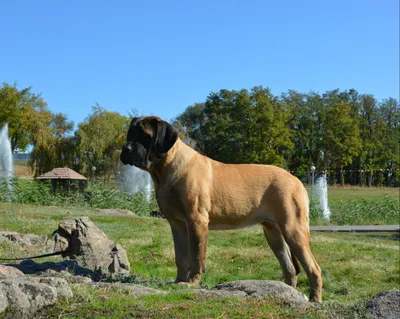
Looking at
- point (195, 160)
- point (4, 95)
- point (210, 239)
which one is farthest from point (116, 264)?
point (4, 95)

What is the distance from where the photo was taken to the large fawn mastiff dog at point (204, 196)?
6359mm

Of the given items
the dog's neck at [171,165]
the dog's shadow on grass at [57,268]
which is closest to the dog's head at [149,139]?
the dog's neck at [171,165]

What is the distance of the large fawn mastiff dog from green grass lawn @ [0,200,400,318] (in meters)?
0.58

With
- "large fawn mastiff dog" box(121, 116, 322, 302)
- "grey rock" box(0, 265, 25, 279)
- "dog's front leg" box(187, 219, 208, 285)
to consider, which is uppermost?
"large fawn mastiff dog" box(121, 116, 322, 302)

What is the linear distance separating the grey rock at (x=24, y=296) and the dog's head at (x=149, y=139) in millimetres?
1898

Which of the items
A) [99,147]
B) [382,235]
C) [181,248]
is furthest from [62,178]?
[181,248]

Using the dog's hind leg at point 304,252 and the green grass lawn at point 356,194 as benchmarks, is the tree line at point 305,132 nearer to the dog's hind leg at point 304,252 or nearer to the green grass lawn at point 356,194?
the green grass lawn at point 356,194

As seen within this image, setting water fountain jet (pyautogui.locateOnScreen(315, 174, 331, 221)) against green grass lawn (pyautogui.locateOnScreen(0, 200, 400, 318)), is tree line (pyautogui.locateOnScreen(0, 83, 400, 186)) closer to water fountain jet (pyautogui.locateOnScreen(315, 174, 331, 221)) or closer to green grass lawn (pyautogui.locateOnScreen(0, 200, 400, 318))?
water fountain jet (pyautogui.locateOnScreen(315, 174, 331, 221))

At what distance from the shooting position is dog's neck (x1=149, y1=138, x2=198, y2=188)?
6488mm

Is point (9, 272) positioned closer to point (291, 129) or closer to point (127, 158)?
point (127, 158)

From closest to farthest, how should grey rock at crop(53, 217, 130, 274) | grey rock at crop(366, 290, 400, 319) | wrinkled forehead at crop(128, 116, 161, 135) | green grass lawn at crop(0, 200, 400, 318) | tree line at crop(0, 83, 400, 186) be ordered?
1. green grass lawn at crop(0, 200, 400, 318)
2. grey rock at crop(366, 290, 400, 319)
3. wrinkled forehead at crop(128, 116, 161, 135)
4. grey rock at crop(53, 217, 130, 274)
5. tree line at crop(0, 83, 400, 186)

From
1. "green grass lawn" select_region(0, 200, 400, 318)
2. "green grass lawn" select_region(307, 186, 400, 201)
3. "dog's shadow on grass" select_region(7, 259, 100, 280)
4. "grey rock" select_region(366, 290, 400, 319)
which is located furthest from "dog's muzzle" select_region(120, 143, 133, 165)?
"green grass lawn" select_region(307, 186, 400, 201)

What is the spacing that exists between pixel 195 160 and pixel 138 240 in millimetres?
7392

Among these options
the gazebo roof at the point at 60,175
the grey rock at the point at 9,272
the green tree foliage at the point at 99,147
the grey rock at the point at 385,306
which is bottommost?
the grey rock at the point at 385,306
